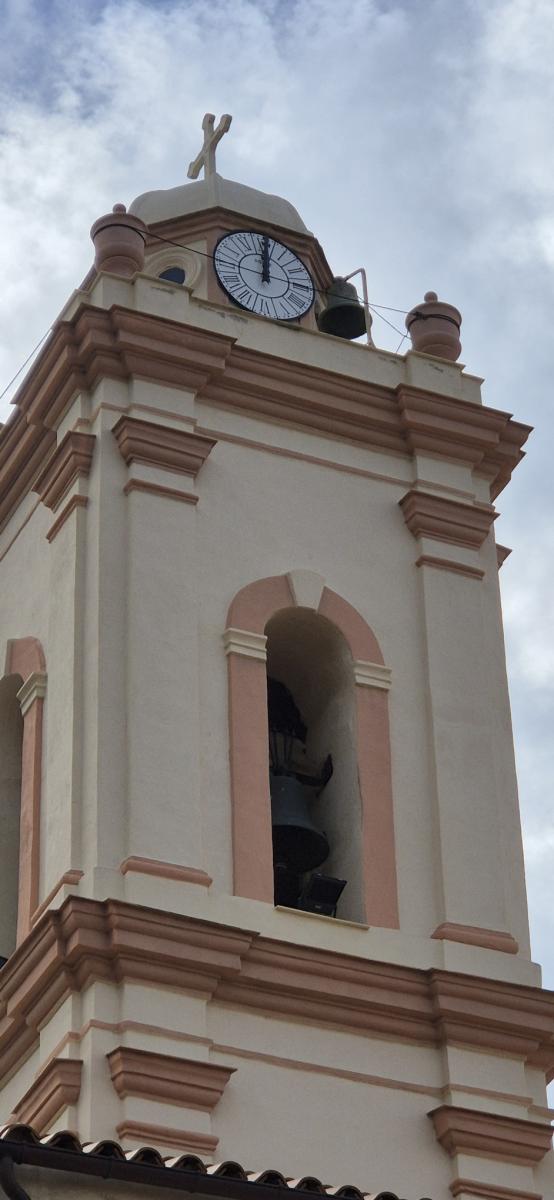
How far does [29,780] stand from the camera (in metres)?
17.4

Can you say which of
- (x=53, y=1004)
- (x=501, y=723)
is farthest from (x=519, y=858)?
(x=53, y=1004)

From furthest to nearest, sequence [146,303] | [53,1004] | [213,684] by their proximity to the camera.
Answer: [146,303], [213,684], [53,1004]

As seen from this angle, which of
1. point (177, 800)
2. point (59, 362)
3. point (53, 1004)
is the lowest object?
point (53, 1004)

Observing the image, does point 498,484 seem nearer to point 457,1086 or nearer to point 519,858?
point 519,858

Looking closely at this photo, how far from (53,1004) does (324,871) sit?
2.18 meters

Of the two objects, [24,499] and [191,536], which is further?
[24,499]

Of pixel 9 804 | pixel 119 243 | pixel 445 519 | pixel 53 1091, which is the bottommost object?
pixel 53 1091

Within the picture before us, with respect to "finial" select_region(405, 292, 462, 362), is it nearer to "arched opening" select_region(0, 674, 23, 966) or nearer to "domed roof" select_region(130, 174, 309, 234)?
"domed roof" select_region(130, 174, 309, 234)

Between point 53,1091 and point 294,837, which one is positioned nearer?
point 53,1091

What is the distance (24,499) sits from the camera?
750 inches

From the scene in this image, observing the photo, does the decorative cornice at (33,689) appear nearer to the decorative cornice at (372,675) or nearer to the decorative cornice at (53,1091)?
the decorative cornice at (372,675)

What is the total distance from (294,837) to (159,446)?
2.42 m

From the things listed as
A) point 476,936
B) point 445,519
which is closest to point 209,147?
point 445,519

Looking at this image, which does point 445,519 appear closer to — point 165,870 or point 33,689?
point 33,689
